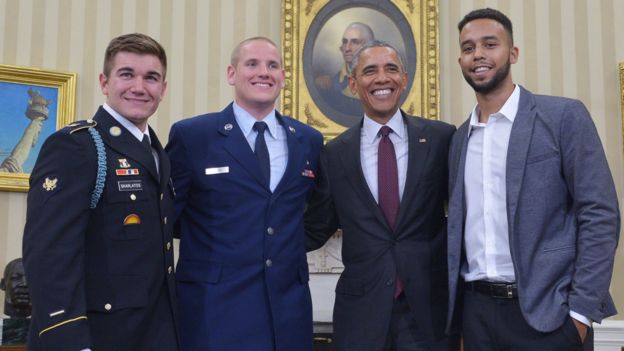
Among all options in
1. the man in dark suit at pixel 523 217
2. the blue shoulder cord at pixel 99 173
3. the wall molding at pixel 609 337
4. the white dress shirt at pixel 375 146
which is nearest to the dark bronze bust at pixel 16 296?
the blue shoulder cord at pixel 99 173

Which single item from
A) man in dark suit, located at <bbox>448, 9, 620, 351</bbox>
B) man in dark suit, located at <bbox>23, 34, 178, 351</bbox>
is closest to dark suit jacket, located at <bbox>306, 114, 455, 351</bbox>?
man in dark suit, located at <bbox>448, 9, 620, 351</bbox>

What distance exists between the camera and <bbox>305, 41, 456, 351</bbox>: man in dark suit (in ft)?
8.31

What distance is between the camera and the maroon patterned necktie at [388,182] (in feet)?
8.68

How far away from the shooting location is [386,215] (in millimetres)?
2646

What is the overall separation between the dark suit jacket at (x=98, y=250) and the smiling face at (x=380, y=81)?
1.00 meters

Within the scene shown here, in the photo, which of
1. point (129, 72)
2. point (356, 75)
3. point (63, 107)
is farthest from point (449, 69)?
point (129, 72)

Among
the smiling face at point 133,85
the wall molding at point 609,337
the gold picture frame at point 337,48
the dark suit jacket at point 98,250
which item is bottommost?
the wall molding at point 609,337

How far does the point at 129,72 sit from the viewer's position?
2275mm

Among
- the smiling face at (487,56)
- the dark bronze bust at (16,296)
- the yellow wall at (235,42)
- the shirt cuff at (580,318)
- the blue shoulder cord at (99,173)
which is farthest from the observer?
the yellow wall at (235,42)

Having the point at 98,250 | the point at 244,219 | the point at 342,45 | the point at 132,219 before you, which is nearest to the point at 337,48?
the point at 342,45

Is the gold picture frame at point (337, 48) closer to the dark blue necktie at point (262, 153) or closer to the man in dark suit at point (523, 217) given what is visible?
the dark blue necktie at point (262, 153)

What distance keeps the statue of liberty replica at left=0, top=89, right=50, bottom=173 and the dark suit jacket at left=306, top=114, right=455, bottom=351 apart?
2.60m

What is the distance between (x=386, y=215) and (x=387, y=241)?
11 cm

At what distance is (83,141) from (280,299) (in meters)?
0.91
